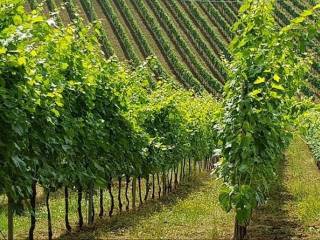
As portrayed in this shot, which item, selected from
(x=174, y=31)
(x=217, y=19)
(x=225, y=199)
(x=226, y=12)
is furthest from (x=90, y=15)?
(x=225, y=199)

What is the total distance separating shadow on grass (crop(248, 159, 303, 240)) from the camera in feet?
41.3

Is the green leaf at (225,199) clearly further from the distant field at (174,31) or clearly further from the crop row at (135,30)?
the crop row at (135,30)

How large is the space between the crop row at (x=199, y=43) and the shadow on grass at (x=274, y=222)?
6251cm

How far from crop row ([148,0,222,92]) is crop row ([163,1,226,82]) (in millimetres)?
2660

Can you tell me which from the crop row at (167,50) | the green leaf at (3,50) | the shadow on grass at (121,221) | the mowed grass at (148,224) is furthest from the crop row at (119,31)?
the green leaf at (3,50)

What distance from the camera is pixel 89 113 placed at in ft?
44.3

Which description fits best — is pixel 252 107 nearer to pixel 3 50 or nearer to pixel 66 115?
pixel 66 115

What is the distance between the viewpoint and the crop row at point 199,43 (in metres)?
86.8

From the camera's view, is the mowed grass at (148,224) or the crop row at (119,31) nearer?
the mowed grass at (148,224)

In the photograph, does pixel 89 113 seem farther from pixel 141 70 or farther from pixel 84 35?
pixel 141 70

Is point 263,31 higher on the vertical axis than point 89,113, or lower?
higher

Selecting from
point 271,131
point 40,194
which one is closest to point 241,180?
point 271,131

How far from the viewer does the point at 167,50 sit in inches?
3509

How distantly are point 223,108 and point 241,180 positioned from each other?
1806 mm
